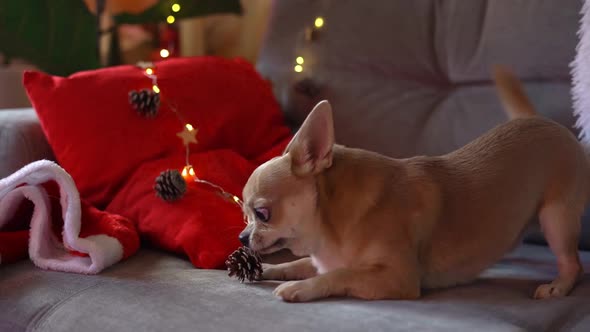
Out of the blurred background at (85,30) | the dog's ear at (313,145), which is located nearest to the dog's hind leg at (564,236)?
the dog's ear at (313,145)

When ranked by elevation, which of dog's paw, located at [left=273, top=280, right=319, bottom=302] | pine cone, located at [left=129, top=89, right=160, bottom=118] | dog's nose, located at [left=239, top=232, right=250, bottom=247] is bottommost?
dog's paw, located at [left=273, top=280, right=319, bottom=302]

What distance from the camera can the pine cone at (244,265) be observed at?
1156 mm

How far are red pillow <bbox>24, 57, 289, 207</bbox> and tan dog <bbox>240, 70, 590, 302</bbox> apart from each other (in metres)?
0.45

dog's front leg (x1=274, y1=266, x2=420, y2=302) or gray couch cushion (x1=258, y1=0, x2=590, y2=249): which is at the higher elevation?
gray couch cushion (x1=258, y1=0, x2=590, y2=249)

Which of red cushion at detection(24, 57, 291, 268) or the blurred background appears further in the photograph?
the blurred background

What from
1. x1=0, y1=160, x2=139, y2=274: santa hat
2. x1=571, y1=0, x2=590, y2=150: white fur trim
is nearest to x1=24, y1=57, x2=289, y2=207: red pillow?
x1=0, y1=160, x2=139, y2=274: santa hat

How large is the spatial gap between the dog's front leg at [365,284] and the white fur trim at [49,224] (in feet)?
1.23

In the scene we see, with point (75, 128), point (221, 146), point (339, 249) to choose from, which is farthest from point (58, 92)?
point (339, 249)

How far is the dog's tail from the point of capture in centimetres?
137

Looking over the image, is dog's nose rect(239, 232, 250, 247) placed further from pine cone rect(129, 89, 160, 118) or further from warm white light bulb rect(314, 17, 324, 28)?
warm white light bulb rect(314, 17, 324, 28)

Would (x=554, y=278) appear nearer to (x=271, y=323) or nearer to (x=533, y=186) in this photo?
(x=533, y=186)

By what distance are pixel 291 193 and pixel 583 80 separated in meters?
0.70

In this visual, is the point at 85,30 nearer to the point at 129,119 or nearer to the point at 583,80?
the point at 129,119

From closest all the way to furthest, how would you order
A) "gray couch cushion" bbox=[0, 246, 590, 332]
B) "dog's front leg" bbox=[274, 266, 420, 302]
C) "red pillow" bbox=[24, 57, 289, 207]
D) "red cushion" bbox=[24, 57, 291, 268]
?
"gray couch cushion" bbox=[0, 246, 590, 332] → "dog's front leg" bbox=[274, 266, 420, 302] → "red cushion" bbox=[24, 57, 291, 268] → "red pillow" bbox=[24, 57, 289, 207]
